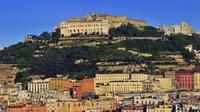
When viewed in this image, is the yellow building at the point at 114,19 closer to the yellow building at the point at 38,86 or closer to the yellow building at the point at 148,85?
the yellow building at the point at 148,85

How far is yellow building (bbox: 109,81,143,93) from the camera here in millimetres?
119500

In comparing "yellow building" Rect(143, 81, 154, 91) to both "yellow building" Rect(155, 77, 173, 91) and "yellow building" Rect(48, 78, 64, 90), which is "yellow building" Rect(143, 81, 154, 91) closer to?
"yellow building" Rect(155, 77, 173, 91)

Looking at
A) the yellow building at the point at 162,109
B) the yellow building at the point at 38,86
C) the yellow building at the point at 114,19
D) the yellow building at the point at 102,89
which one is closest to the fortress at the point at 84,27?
the yellow building at the point at 114,19

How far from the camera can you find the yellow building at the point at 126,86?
392 ft

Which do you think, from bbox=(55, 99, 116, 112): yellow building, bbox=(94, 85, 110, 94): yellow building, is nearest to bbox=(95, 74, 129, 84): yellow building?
bbox=(94, 85, 110, 94): yellow building

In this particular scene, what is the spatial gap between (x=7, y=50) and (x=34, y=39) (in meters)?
5.38

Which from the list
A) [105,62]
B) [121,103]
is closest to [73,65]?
[105,62]

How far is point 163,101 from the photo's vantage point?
108625 millimetres

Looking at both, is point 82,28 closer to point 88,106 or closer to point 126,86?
point 126,86

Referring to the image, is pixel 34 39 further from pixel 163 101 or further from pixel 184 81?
pixel 163 101

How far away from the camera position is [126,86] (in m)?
120

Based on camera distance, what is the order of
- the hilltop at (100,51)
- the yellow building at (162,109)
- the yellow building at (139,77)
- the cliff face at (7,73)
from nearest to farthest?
the yellow building at (162,109) < the yellow building at (139,77) < the hilltop at (100,51) < the cliff face at (7,73)

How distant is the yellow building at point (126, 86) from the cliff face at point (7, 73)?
41.2ft

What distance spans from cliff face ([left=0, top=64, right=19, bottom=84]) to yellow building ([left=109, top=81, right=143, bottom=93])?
41.2 feet
